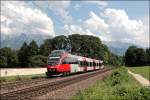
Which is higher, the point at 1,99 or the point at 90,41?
the point at 90,41

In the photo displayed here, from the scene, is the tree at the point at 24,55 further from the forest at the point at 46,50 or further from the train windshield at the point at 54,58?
the train windshield at the point at 54,58

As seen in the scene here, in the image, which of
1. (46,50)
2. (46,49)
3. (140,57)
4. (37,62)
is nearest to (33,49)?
(46,49)

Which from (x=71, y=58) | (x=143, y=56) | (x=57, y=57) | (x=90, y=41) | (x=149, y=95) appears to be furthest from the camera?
(x=143, y=56)

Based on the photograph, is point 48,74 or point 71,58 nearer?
point 48,74

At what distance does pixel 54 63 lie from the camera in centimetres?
4822

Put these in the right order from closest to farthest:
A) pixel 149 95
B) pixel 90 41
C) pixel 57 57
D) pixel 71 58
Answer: pixel 149 95 < pixel 57 57 < pixel 71 58 < pixel 90 41

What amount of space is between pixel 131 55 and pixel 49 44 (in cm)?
5818

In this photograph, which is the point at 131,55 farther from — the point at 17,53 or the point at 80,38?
the point at 17,53

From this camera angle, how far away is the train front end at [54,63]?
47.7 metres

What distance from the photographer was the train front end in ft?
157

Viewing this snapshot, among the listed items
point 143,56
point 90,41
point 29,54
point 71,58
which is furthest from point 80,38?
point 71,58

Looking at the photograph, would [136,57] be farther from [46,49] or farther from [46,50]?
[46,49]

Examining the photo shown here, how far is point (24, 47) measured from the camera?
151m

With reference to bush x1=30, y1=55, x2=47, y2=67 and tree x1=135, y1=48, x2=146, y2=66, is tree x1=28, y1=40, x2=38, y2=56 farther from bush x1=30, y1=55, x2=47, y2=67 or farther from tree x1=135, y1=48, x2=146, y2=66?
tree x1=135, y1=48, x2=146, y2=66
